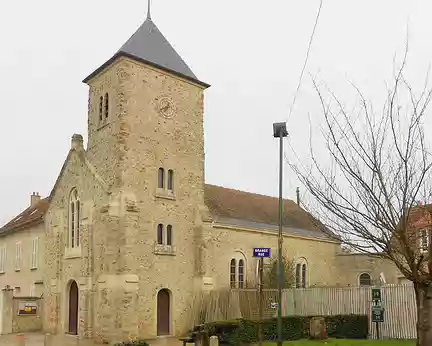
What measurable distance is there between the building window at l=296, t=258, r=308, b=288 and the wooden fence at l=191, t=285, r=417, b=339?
6773 mm

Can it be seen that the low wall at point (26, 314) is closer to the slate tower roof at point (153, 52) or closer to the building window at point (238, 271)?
the building window at point (238, 271)

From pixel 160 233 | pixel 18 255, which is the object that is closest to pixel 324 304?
pixel 160 233

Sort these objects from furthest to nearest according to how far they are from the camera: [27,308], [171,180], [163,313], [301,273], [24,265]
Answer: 1. [301,273]
2. [24,265]
3. [27,308]
4. [171,180]
5. [163,313]

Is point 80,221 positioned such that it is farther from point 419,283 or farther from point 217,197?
point 419,283

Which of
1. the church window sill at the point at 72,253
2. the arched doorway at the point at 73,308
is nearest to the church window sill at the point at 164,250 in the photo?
the church window sill at the point at 72,253

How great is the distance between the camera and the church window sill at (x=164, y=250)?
2513 cm

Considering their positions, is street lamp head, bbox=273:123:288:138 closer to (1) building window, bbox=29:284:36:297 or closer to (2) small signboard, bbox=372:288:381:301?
(2) small signboard, bbox=372:288:381:301

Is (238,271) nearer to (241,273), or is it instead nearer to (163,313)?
(241,273)

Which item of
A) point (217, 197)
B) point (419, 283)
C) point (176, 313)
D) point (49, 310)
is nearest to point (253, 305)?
point (176, 313)

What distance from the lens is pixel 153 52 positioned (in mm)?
27469

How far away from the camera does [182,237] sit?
2645 centimetres

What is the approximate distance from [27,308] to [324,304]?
15.8m

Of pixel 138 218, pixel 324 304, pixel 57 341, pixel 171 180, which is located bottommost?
pixel 57 341

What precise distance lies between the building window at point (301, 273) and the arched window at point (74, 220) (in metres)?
13.7
